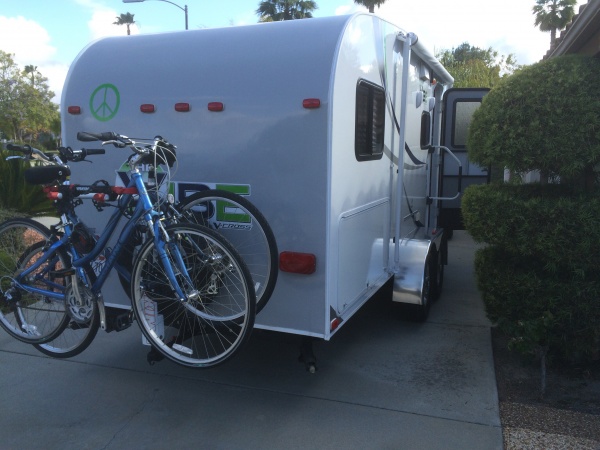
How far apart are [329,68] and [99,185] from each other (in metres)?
1.65

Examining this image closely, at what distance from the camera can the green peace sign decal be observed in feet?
13.4

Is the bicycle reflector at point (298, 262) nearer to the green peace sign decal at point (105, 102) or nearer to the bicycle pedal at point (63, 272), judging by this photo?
the bicycle pedal at point (63, 272)

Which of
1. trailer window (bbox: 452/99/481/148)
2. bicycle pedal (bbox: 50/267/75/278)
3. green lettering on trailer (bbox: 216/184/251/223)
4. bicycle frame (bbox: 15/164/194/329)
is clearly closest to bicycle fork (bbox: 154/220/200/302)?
bicycle frame (bbox: 15/164/194/329)

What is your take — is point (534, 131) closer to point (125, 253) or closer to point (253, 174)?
point (253, 174)

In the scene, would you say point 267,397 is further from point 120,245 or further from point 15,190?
point 15,190

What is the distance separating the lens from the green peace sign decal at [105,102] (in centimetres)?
410

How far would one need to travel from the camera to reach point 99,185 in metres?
3.62

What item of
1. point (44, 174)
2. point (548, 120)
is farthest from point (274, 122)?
point (548, 120)

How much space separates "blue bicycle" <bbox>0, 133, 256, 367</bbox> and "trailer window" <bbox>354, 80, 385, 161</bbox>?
132cm

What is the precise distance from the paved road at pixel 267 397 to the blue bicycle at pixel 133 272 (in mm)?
471

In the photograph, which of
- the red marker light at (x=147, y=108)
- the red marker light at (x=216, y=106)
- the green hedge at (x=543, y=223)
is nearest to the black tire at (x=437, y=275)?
the green hedge at (x=543, y=223)

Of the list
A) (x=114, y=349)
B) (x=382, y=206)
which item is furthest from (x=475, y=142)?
(x=114, y=349)

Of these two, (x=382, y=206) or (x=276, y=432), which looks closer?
(x=276, y=432)

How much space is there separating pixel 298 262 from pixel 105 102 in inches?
75.1
